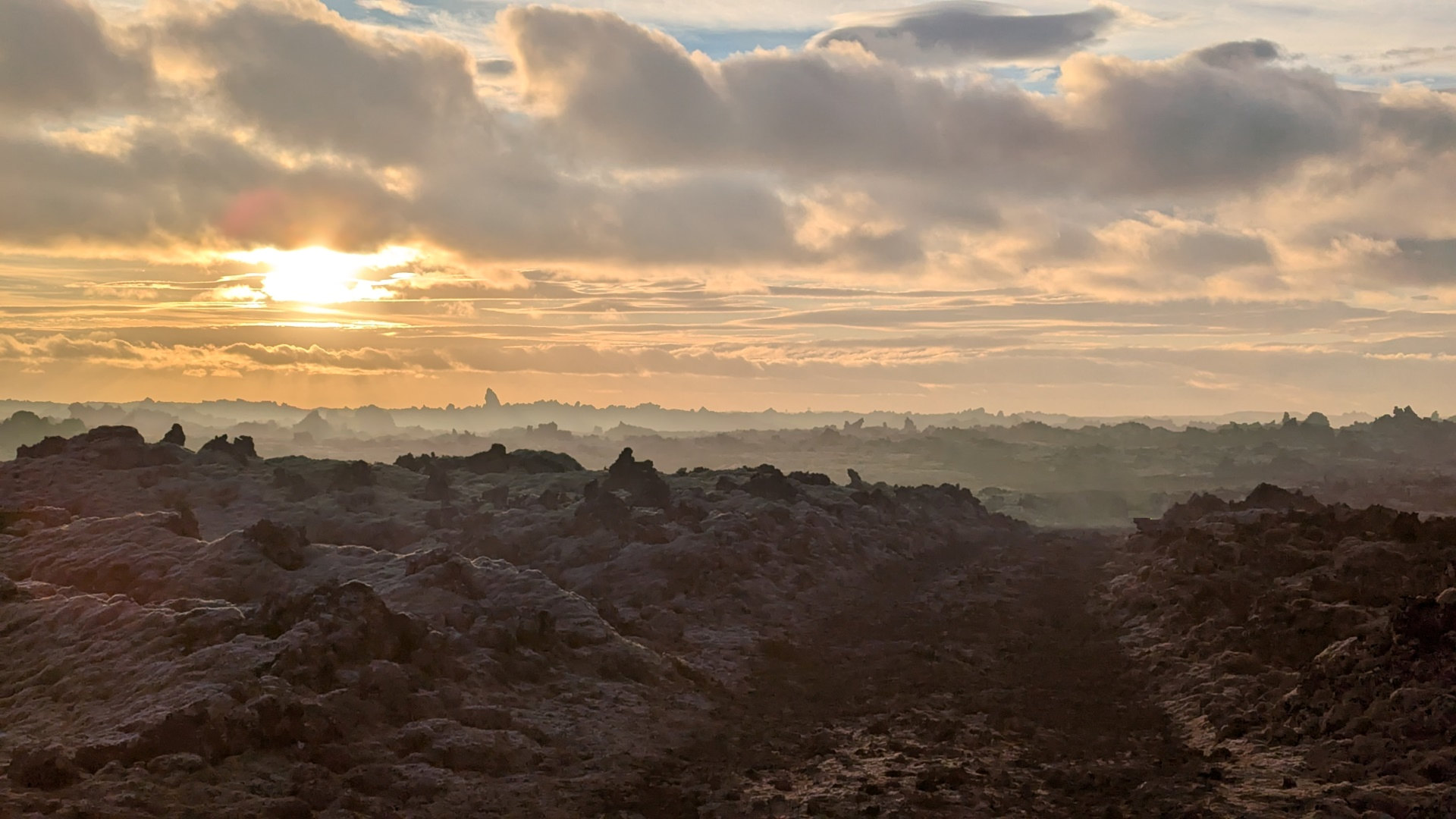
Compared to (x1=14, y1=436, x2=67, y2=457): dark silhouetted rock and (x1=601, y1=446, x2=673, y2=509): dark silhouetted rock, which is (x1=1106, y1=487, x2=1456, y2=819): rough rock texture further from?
(x1=14, y1=436, x2=67, y2=457): dark silhouetted rock

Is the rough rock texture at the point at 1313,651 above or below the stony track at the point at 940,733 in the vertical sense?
above

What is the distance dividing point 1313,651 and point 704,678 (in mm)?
15895

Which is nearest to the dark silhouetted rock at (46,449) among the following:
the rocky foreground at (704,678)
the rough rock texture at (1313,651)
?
the rocky foreground at (704,678)

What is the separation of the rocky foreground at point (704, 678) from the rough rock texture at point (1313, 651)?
0.10 meters

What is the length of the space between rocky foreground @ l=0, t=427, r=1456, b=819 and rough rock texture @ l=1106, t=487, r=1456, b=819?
3.9 inches

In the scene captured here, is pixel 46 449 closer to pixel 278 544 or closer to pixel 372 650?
pixel 278 544

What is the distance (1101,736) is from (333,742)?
52.3 feet

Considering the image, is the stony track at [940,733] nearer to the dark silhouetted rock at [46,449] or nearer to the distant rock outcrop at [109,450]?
the distant rock outcrop at [109,450]

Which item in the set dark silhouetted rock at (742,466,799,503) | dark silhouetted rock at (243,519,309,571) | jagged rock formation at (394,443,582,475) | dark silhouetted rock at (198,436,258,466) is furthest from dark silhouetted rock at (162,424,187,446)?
dark silhouetted rock at (742,466,799,503)

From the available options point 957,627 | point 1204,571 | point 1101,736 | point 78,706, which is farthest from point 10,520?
point 1204,571

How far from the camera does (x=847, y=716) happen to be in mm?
24219

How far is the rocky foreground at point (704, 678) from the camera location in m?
17.8

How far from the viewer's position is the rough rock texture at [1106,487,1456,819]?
17.5 m

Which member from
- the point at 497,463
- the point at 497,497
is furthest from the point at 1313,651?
the point at 497,463
